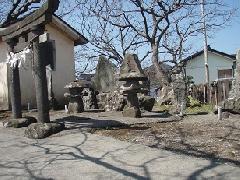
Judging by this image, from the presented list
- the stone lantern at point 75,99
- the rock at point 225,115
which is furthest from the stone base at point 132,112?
the rock at point 225,115

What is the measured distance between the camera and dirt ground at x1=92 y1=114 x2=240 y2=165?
6.26m

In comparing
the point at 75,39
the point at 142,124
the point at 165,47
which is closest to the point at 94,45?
the point at 165,47

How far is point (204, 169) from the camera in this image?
5199 mm

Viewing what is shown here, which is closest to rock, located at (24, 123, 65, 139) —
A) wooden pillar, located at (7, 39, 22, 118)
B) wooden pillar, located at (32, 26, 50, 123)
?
wooden pillar, located at (32, 26, 50, 123)

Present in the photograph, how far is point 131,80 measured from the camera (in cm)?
1129

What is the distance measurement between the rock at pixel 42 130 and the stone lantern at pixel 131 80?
298 cm

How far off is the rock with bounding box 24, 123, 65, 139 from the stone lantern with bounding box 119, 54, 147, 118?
9.79ft

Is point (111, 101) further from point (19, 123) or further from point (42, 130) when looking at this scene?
point (42, 130)

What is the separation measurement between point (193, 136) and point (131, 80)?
159 inches

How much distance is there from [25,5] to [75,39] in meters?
3.09

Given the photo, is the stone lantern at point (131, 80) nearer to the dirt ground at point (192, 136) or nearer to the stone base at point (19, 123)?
the dirt ground at point (192, 136)

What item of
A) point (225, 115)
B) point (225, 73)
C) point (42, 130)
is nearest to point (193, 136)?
point (225, 115)

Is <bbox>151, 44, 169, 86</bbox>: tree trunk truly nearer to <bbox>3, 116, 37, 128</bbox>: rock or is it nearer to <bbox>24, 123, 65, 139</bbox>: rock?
<bbox>3, 116, 37, 128</bbox>: rock

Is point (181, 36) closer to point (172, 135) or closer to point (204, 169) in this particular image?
point (172, 135)
